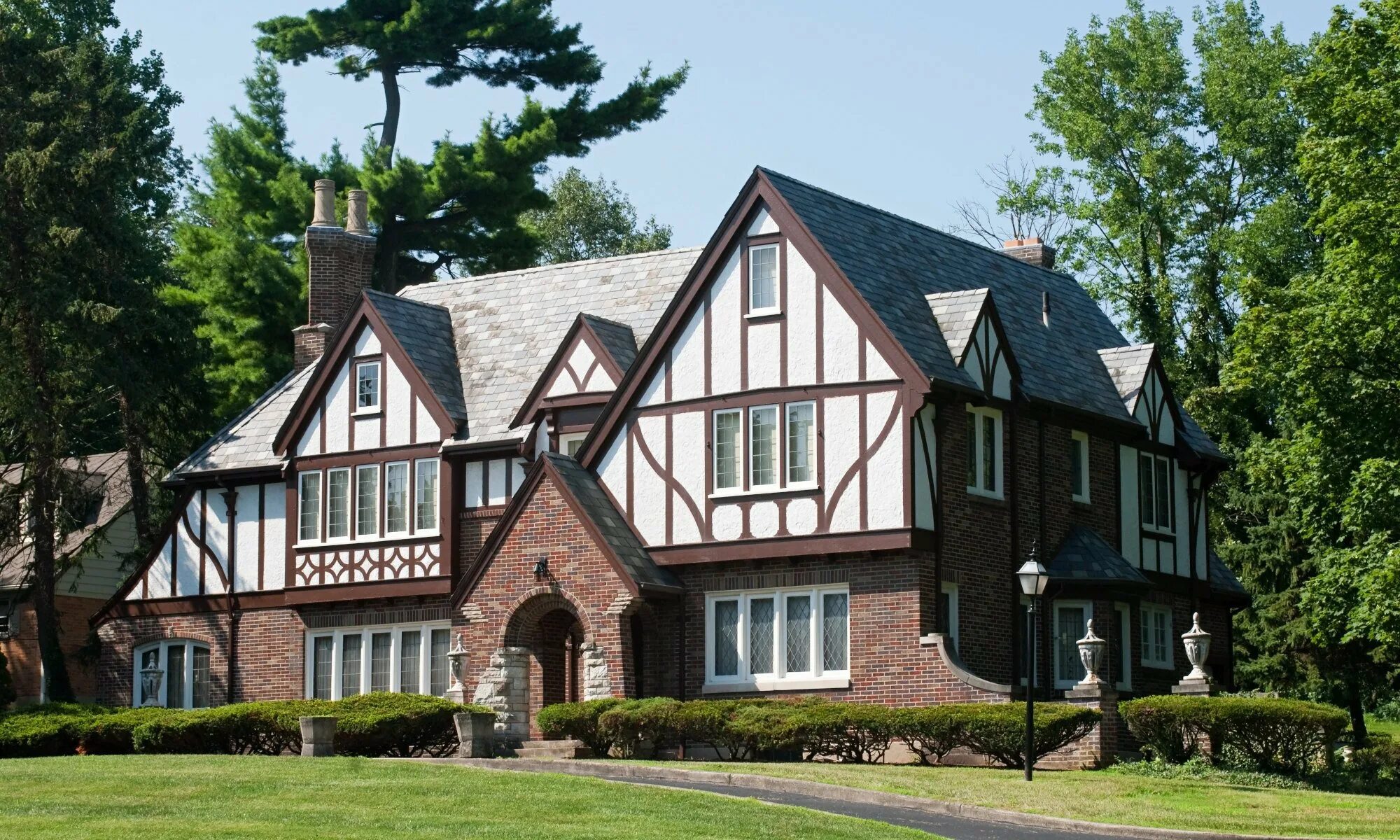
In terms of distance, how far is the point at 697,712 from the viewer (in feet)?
105

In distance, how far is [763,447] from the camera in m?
35.6

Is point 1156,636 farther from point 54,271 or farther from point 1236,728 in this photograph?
point 54,271

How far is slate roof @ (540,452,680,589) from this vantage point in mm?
35438

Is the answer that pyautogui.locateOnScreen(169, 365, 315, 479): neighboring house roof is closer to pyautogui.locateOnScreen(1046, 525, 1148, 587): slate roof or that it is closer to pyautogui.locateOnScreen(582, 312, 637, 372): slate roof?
Answer: pyautogui.locateOnScreen(582, 312, 637, 372): slate roof

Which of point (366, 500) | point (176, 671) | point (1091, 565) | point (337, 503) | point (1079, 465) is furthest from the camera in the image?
point (176, 671)

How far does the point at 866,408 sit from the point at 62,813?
1655 cm

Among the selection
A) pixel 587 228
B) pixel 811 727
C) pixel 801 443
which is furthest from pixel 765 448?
pixel 587 228

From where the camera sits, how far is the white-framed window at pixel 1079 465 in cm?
3894

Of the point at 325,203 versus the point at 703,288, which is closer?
the point at 703,288

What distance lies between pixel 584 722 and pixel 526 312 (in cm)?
1213

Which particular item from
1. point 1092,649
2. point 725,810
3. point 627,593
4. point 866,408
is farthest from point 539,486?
point 725,810

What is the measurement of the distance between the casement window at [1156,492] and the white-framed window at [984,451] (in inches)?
202

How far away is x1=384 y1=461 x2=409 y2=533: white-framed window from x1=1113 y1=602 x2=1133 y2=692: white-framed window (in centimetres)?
1347

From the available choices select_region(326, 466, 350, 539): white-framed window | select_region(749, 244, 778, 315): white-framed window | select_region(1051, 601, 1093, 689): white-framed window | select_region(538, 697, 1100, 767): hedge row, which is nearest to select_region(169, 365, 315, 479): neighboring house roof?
select_region(326, 466, 350, 539): white-framed window
